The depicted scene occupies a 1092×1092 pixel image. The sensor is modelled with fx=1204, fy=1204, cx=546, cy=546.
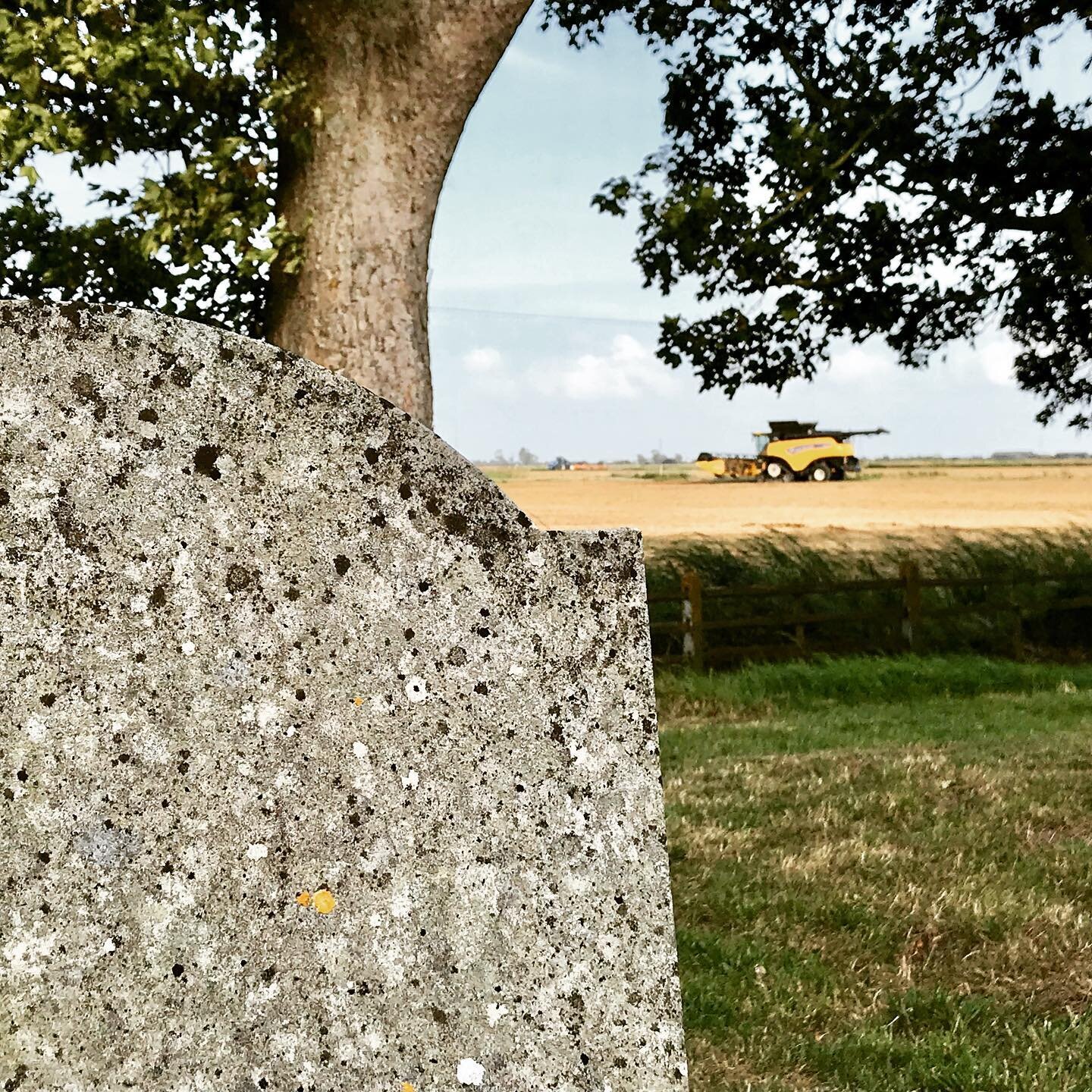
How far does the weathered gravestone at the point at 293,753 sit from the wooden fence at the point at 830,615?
12.4 metres

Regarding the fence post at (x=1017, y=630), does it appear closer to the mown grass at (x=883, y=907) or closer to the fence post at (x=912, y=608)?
the fence post at (x=912, y=608)

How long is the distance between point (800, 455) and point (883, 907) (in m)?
41.2

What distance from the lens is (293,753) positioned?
6.68 feet

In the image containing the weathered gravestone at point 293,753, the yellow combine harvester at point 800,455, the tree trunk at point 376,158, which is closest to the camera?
the weathered gravestone at point 293,753

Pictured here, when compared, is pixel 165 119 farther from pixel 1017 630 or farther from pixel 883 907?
pixel 1017 630

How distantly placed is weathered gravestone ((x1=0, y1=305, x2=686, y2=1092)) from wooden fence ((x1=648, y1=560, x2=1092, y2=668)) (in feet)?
40.7

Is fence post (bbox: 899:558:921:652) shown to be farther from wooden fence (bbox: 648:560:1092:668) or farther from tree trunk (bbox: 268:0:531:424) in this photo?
tree trunk (bbox: 268:0:531:424)

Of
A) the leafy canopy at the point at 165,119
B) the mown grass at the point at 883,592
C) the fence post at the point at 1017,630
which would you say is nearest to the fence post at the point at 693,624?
the mown grass at the point at 883,592

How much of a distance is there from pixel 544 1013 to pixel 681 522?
2548 centimetres

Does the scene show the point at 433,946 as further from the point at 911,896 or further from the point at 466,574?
the point at 911,896

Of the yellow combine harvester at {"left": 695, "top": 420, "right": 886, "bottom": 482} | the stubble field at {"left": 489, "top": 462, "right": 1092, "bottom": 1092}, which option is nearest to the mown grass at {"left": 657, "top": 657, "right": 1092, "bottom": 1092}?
the stubble field at {"left": 489, "top": 462, "right": 1092, "bottom": 1092}

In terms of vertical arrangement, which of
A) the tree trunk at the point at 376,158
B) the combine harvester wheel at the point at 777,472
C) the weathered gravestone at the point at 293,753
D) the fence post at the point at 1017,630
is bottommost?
the fence post at the point at 1017,630

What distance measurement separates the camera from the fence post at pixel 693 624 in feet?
48.5

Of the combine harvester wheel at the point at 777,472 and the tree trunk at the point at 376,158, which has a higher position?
the tree trunk at the point at 376,158
